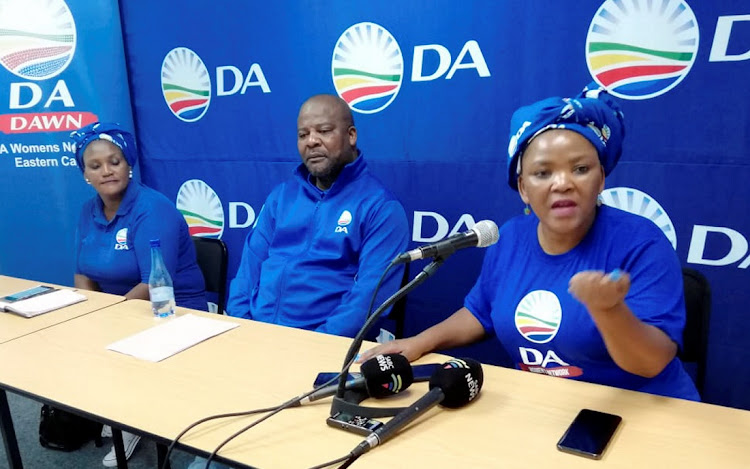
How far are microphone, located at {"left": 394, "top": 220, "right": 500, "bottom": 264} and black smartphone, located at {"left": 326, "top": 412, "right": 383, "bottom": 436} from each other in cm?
32

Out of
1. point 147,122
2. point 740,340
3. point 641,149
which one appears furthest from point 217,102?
point 740,340

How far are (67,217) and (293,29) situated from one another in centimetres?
174

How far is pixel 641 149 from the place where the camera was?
1.95 meters

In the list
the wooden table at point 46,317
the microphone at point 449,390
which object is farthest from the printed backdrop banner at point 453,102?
the microphone at point 449,390

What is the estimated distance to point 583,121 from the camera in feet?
3.89

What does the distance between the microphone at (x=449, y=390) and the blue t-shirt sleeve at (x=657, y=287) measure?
37 cm

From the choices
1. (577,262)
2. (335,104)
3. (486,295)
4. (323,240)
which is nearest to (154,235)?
(323,240)

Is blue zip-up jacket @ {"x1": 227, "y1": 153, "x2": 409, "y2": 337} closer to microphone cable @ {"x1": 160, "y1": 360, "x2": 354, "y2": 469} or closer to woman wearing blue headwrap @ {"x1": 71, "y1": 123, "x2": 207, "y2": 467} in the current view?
woman wearing blue headwrap @ {"x1": 71, "y1": 123, "x2": 207, "y2": 467}

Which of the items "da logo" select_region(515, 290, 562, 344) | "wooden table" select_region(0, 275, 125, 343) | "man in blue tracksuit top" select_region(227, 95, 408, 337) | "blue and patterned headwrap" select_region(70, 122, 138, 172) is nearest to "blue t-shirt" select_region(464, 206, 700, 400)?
"da logo" select_region(515, 290, 562, 344)

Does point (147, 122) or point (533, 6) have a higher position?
point (533, 6)

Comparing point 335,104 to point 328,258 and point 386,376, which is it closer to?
Answer: point 328,258

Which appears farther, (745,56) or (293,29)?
(293,29)

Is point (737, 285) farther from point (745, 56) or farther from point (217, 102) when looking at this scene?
point (217, 102)

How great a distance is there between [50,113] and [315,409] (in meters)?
→ 2.79
